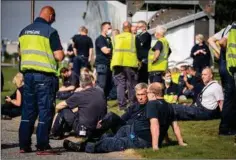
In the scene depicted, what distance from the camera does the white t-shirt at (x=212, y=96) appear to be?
38.6 ft

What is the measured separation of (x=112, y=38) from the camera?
1559 centimetres

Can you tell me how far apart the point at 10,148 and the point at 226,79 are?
364cm

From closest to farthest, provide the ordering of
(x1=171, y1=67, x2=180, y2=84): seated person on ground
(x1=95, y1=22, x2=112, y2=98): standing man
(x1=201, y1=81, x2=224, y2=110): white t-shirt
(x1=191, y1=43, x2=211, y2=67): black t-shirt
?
(x1=201, y1=81, x2=224, y2=110): white t-shirt → (x1=95, y1=22, x2=112, y2=98): standing man → (x1=171, y1=67, x2=180, y2=84): seated person on ground → (x1=191, y1=43, x2=211, y2=67): black t-shirt

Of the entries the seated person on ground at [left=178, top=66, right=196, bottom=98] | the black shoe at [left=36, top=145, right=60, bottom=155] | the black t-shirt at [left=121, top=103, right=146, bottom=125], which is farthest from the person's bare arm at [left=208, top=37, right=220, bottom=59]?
the seated person on ground at [left=178, top=66, right=196, bottom=98]

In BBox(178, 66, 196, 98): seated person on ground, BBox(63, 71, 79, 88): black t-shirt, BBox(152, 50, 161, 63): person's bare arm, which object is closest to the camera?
BBox(152, 50, 161, 63): person's bare arm

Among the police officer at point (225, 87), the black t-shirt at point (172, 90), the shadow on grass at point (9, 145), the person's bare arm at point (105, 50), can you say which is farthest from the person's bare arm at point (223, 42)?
the person's bare arm at point (105, 50)

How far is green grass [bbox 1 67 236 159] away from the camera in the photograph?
28.5ft

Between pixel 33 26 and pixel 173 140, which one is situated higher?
pixel 33 26

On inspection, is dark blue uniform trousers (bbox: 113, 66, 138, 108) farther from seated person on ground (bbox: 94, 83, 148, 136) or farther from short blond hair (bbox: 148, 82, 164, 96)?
short blond hair (bbox: 148, 82, 164, 96)

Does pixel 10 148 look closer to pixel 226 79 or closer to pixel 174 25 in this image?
pixel 226 79

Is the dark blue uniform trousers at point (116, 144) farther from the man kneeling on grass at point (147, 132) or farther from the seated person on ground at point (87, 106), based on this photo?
the seated person on ground at point (87, 106)

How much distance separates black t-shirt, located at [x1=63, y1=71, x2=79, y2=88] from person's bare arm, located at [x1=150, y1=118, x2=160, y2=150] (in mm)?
8358

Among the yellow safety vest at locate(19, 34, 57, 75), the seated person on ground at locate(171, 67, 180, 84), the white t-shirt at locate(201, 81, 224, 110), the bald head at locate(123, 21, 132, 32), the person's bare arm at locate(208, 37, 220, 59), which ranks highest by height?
the bald head at locate(123, 21, 132, 32)

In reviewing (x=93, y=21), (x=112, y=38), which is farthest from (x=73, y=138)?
(x=93, y=21)
